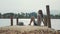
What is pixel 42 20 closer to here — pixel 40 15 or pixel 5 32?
pixel 40 15

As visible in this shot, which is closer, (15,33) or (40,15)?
(15,33)

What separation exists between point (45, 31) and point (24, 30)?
84cm

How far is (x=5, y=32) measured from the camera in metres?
8.75

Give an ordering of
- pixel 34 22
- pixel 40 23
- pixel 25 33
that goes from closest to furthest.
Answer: pixel 25 33, pixel 40 23, pixel 34 22

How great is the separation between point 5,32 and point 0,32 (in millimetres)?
223

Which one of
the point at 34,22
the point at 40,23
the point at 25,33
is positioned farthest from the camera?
the point at 34,22

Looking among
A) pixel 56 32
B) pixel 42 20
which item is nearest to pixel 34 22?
pixel 42 20

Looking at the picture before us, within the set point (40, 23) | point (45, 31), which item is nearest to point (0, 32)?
point (45, 31)

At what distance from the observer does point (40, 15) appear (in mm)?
12438

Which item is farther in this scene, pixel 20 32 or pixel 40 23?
pixel 40 23

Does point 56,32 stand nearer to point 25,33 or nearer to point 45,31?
point 45,31

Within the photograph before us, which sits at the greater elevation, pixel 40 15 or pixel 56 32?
pixel 40 15

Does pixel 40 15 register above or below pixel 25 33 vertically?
above

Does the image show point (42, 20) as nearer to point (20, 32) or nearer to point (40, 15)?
point (40, 15)
